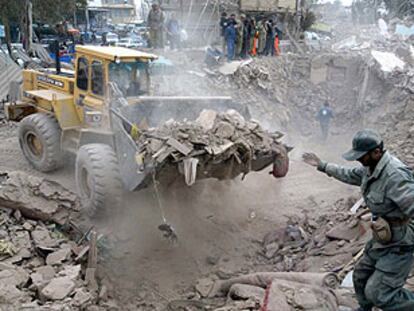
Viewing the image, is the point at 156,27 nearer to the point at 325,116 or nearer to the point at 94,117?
the point at 325,116

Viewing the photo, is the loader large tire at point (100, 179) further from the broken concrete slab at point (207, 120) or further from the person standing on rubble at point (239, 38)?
the person standing on rubble at point (239, 38)

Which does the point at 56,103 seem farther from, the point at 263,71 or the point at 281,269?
the point at 263,71

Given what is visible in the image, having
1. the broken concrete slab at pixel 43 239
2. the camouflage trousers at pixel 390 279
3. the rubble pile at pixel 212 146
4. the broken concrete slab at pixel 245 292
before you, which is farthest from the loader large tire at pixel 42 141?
the camouflage trousers at pixel 390 279

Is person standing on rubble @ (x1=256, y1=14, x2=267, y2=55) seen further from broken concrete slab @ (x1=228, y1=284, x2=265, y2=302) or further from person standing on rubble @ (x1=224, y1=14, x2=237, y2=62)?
broken concrete slab @ (x1=228, y1=284, x2=265, y2=302)

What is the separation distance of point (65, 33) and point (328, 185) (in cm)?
1495

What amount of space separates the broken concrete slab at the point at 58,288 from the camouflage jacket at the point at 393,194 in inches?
119

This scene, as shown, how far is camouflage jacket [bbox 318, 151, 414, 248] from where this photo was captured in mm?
3400

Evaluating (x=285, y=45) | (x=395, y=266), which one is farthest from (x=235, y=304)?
(x=285, y=45)

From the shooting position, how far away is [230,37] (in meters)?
14.4

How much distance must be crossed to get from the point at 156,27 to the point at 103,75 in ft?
27.0

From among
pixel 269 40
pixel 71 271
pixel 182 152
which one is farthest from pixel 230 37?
pixel 71 271

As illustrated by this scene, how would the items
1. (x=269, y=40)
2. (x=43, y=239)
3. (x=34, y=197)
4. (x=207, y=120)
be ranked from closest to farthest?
(x=43, y=239)
(x=207, y=120)
(x=34, y=197)
(x=269, y=40)

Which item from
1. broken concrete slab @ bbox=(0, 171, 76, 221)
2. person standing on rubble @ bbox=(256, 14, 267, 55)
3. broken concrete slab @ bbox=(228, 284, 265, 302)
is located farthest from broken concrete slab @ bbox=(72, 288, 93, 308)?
person standing on rubble @ bbox=(256, 14, 267, 55)

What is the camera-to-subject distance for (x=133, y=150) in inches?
236
